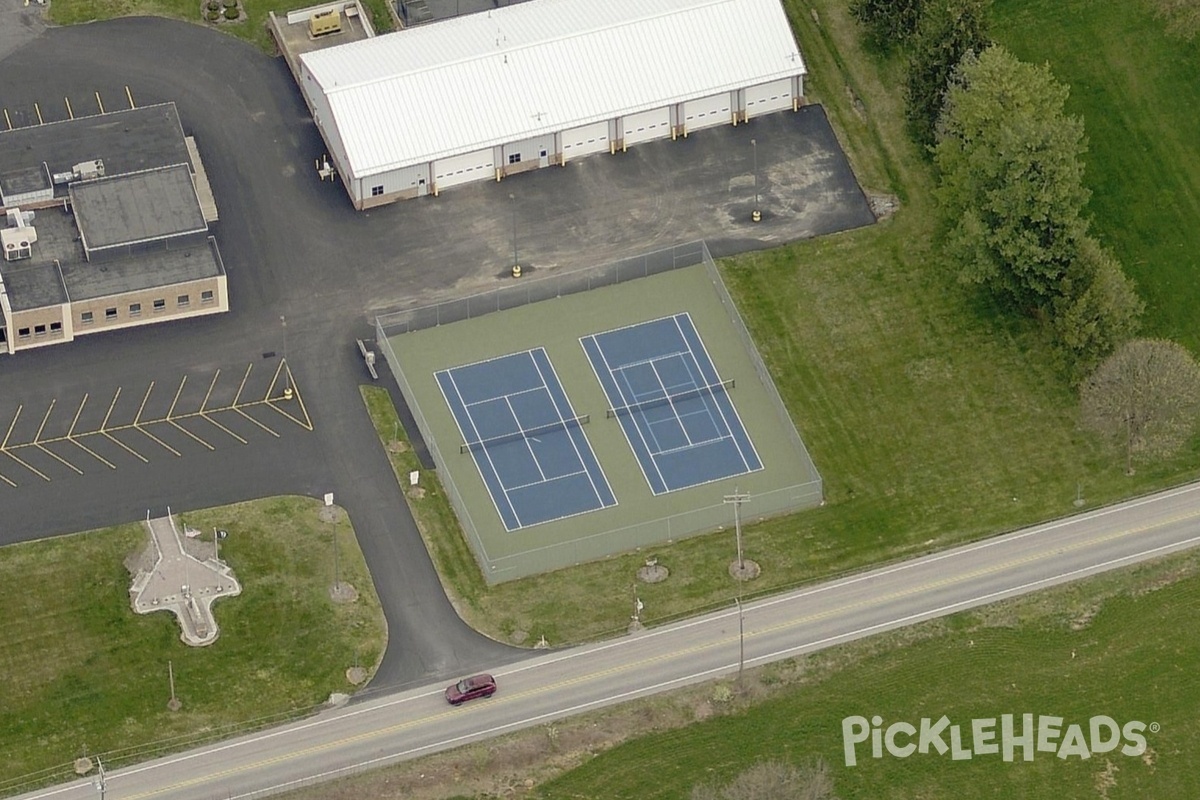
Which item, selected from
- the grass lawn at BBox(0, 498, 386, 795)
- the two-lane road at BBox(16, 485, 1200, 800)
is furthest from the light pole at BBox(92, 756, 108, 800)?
the grass lawn at BBox(0, 498, 386, 795)

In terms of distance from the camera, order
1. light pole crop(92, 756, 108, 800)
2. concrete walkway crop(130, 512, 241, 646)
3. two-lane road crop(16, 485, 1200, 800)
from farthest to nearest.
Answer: concrete walkway crop(130, 512, 241, 646) < two-lane road crop(16, 485, 1200, 800) < light pole crop(92, 756, 108, 800)

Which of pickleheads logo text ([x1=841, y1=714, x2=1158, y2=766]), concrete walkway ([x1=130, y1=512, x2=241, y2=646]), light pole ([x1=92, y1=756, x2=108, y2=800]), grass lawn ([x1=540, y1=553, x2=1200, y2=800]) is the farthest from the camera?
concrete walkway ([x1=130, y1=512, x2=241, y2=646])

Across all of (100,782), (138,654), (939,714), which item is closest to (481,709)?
(138,654)

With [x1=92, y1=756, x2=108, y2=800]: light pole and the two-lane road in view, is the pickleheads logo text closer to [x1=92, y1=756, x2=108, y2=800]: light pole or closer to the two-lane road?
the two-lane road

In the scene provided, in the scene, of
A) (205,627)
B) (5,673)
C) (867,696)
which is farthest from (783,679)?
(5,673)

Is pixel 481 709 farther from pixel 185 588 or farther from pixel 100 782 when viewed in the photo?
pixel 100 782

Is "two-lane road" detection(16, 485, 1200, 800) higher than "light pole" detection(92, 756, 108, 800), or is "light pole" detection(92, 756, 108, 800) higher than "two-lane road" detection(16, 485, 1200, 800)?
"two-lane road" detection(16, 485, 1200, 800)

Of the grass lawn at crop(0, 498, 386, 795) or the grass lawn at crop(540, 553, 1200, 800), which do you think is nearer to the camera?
the grass lawn at crop(0, 498, 386, 795)
